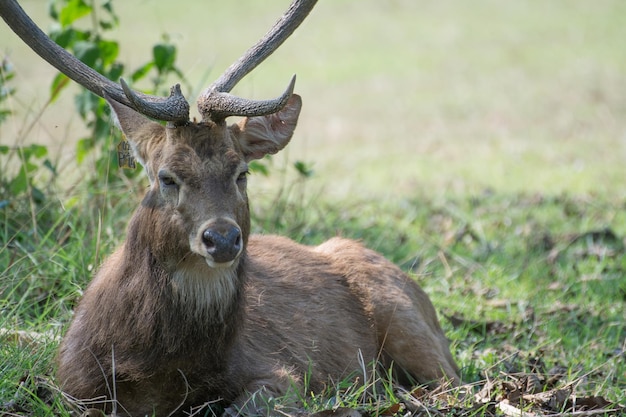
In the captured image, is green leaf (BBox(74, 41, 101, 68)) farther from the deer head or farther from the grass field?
the deer head

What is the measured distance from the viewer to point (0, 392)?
14.8ft

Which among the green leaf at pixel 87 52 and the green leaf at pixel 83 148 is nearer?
the green leaf at pixel 87 52

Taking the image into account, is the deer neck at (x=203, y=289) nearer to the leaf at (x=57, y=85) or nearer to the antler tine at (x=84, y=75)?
the antler tine at (x=84, y=75)

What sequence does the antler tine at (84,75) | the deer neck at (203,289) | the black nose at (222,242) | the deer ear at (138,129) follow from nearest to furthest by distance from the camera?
the black nose at (222,242)
the antler tine at (84,75)
the deer neck at (203,289)
the deer ear at (138,129)

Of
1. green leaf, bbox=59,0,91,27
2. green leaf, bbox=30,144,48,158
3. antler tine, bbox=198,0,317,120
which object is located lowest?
green leaf, bbox=30,144,48,158

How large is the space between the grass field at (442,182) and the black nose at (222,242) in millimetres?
939

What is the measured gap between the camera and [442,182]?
11.1 m

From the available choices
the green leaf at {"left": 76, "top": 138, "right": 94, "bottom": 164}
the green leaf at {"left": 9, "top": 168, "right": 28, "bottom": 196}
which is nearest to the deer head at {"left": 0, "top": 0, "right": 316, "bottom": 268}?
the green leaf at {"left": 9, "top": 168, "right": 28, "bottom": 196}

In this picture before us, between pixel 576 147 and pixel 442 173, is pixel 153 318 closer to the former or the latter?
pixel 442 173

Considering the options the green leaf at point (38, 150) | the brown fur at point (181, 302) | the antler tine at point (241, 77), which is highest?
the antler tine at point (241, 77)

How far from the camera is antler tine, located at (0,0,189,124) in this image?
14.0 feet

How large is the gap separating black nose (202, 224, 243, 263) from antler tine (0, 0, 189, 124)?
573 mm

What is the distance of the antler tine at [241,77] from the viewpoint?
14.2ft

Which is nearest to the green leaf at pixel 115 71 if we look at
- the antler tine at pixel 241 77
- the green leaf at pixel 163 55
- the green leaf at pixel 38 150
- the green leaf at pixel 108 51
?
the green leaf at pixel 108 51
